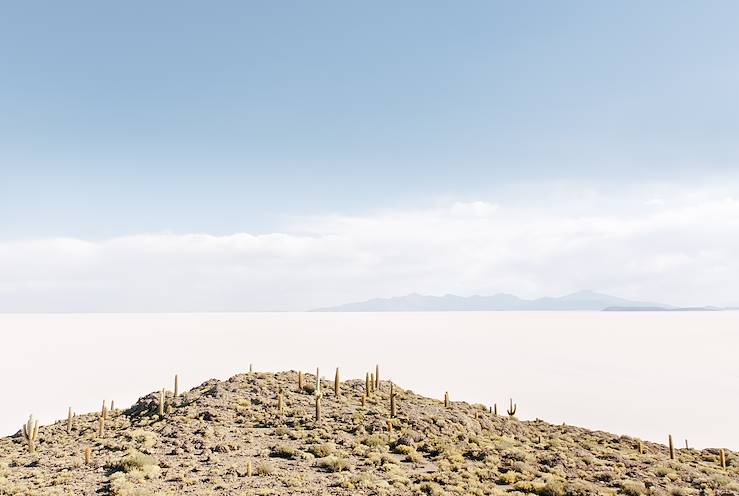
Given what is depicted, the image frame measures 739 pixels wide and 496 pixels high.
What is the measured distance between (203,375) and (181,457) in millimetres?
43021

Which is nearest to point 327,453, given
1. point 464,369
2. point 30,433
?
point 30,433

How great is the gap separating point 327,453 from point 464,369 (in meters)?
52.6

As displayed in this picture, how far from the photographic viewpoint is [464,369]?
73562 millimetres

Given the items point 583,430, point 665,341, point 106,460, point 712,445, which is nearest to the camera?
point 106,460

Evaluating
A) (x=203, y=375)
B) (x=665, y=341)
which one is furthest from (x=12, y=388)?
(x=665, y=341)

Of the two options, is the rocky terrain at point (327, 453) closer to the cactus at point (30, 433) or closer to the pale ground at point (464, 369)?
the cactus at point (30, 433)

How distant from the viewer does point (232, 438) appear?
87.5ft

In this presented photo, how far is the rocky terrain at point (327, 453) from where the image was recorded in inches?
813

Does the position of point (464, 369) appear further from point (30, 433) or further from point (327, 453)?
point (30, 433)

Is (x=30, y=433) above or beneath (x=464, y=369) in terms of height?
above

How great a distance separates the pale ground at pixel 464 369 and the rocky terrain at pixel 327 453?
1731 centimetres

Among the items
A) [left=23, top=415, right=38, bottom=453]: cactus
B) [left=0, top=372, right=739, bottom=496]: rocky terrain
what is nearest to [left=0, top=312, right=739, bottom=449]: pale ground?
[left=23, top=415, right=38, bottom=453]: cactus

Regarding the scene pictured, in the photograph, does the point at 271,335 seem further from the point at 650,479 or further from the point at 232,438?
the point at 650,479

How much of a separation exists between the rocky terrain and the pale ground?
1731 centimetres
